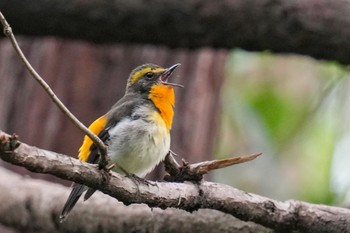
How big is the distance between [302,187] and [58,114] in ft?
10.1

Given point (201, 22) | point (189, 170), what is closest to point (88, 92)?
point (201, 22)

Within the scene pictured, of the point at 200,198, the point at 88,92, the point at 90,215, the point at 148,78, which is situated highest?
the point at 148,78

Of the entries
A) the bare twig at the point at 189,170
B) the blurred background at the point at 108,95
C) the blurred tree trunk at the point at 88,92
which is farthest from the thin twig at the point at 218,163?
the blurred tree trunk at the point at 88,92

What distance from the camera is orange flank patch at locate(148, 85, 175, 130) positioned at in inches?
187

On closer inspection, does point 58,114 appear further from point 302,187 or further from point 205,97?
point 302,187

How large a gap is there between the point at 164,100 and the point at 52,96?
2.00 m

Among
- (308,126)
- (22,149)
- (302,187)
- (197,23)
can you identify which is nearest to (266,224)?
(22,149)

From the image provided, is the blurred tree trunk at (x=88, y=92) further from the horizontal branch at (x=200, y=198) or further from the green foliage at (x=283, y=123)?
the horizontal branch at (x=200, y=198)

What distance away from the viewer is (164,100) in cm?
487

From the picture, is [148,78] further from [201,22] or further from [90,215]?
[90,215]

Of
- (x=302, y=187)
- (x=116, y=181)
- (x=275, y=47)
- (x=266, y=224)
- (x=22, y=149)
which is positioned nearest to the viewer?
(x=22, y=149)

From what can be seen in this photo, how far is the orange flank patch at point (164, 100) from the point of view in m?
4.75

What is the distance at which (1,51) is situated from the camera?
696cm

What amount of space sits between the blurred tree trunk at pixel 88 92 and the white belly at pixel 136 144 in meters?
1.96
